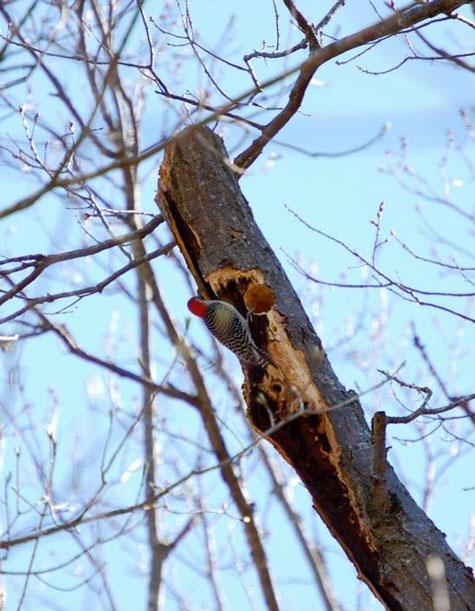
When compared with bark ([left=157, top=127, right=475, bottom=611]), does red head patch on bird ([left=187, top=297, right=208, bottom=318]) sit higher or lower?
higher

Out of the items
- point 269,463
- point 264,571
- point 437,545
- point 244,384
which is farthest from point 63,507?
point 269,463

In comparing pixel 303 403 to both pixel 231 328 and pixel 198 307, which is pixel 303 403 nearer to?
pixel 231 328

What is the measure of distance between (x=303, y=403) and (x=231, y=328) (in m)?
0.57

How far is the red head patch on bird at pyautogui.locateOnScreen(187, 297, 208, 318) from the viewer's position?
368cm

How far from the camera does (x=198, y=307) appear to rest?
3.85 m

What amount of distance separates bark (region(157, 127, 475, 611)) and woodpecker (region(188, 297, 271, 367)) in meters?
0.03

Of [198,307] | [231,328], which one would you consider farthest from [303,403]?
[198,307]

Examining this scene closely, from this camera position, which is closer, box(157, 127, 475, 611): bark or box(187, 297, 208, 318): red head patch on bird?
box(157, 127, 475, 611): bark

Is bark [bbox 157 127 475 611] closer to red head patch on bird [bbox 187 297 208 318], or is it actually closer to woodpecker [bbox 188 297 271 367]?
woodpecker [bbox 188 297 271 367]

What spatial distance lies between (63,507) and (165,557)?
218cm

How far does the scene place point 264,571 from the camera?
5215 mm

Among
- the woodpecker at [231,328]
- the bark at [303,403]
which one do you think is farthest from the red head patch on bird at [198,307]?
the bark at [303,403]

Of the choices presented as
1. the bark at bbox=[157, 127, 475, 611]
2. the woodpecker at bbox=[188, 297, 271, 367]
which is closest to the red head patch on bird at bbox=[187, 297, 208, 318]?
the woodpecker at bbox=[188, 297, 271, 367]

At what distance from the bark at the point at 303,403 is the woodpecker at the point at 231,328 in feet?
0.11
